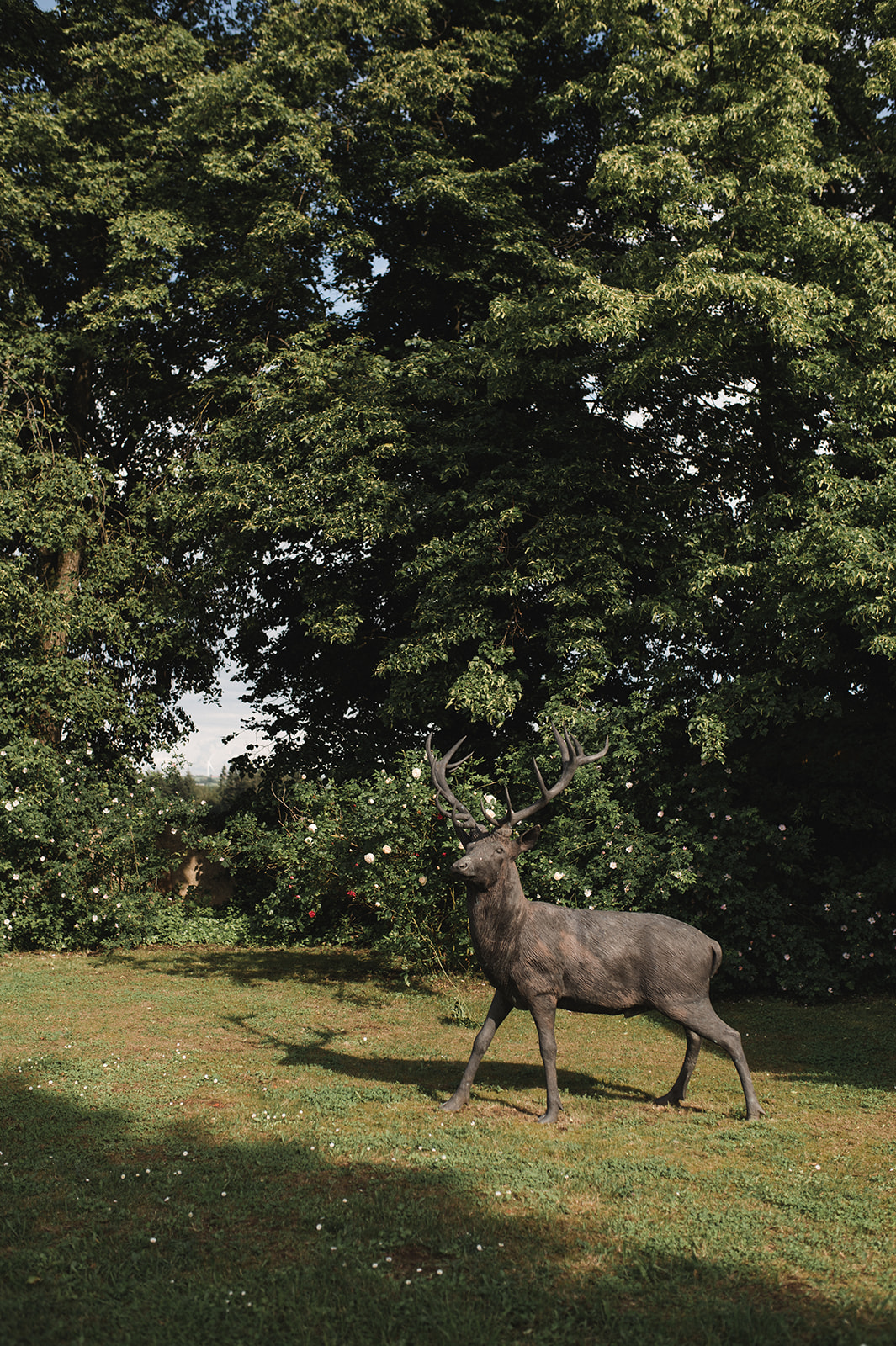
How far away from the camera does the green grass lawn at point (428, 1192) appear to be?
4.18 meters

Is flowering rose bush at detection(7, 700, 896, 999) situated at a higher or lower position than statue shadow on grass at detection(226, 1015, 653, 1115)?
higher

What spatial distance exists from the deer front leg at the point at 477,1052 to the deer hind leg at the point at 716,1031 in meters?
1.16

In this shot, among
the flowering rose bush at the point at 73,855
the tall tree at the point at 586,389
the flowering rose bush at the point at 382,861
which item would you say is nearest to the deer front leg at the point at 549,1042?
the flowering rose bush at the point at 382,861

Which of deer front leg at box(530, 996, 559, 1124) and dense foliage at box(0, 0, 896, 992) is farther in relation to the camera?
dense foliage at box(0, 0, 896, 992)

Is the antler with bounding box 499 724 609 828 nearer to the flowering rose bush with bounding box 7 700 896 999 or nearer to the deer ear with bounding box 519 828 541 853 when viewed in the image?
the deer ear with bounding box 519 828 541 853

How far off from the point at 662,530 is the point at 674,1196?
10.1 metres

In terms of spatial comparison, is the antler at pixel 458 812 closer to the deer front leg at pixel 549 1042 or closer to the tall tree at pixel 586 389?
the deer front leg at pixel 549 1042

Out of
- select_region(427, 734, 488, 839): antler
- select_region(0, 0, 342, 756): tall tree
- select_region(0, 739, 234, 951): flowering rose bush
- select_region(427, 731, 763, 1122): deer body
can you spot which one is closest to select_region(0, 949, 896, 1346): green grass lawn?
select_region(427, 731, 763, 1122): deer body

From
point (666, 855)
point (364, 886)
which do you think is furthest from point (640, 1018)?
point (364, 886)

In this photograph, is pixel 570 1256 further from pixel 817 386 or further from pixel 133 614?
pixel 133 614

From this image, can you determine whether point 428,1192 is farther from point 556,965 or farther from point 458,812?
point 458,812

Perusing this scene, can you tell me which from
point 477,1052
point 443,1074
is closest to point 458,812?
point 477,1052

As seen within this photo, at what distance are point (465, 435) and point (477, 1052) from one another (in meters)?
10.3

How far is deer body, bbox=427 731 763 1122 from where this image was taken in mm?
6941
